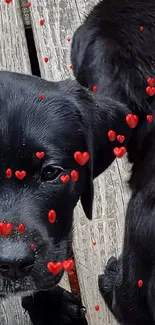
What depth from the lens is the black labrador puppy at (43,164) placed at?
92.4 inches

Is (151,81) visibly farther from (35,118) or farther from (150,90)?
(35,118)

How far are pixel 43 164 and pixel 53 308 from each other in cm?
72

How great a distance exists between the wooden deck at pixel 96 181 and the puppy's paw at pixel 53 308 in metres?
0.12

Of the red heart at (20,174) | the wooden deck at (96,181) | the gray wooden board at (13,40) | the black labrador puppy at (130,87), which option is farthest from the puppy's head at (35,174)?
the gray wooden board at (13,40)

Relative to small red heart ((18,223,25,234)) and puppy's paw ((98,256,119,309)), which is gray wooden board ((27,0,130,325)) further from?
small red heart ((18,223,25,234))

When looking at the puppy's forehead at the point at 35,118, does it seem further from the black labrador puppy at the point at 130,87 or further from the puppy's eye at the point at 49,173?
the black labrador puppy at the point at 130,87

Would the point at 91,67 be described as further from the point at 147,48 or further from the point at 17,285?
the point at 17,285

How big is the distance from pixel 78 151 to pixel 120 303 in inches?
24.6

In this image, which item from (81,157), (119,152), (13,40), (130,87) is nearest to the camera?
(81,157)

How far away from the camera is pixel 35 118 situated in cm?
242

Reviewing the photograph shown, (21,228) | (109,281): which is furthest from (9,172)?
(109,281)

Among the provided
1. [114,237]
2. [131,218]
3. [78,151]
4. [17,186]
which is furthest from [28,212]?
[114,237]

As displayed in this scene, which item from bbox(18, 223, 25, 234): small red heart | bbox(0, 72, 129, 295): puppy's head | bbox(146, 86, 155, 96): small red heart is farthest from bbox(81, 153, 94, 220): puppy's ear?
bbox(146, 86, 155, 96): small red heart

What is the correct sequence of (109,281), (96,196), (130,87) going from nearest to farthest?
(130,87) < (109,281) < (96,196)
